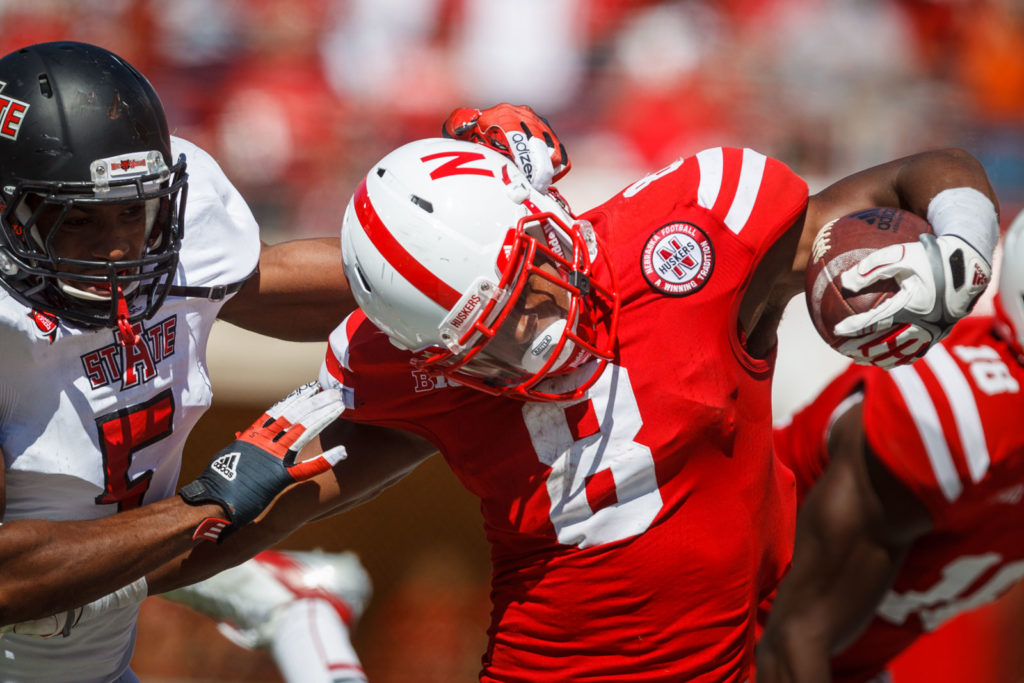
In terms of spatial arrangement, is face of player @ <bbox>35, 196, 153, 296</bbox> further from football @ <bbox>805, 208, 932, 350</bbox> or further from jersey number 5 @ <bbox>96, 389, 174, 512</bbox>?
football @ <bbox>805, 208, 932, 350</bbox>

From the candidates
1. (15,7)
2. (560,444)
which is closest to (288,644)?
(560,444)

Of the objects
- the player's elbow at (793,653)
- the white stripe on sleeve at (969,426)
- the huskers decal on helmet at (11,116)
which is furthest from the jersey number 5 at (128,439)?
the white stripe on sleeve at (969,426)

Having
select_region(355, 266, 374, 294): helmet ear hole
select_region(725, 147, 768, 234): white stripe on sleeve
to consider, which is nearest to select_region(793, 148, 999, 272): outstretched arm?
select_region(725, 147, 768, 234): white stripe on sleeve

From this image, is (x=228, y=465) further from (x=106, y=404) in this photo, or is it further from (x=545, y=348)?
(x=545, y=348)

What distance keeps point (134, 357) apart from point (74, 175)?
1.29ft

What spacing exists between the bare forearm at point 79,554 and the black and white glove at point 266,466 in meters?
0.04

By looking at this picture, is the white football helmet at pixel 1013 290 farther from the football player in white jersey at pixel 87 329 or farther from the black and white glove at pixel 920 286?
the football player in white jersey at pixel 87 329

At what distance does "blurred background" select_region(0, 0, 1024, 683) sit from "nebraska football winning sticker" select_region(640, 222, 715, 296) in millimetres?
3839

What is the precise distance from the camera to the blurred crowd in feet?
20.3

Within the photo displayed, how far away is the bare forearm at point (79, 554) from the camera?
2148mm

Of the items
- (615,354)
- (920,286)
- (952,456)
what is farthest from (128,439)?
(952,456)

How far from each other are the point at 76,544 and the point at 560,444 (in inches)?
37.8

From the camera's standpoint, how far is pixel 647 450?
2016mm

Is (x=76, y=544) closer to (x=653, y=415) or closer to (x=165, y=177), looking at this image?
(x=165, y=177)
